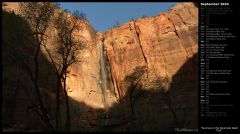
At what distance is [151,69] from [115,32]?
14362mm

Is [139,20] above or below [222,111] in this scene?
above

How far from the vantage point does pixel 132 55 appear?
70.8 metres

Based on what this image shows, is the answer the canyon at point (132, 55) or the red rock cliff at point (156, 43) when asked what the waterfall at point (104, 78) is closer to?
the canyon at point (132, 55)

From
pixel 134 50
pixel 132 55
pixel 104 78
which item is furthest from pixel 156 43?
pixel 104 78

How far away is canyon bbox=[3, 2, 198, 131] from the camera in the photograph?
206 feet

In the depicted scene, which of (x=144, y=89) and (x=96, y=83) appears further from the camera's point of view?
(x=96, y=83)

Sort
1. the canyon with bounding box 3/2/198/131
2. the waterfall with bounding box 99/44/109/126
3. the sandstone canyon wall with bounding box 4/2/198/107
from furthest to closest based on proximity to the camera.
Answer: the waterfall with bounding box 99/44/109/126
the sandstone canyon wall with bounding box 4/2/198/107
the canyon with bounding box 3/2/198/131

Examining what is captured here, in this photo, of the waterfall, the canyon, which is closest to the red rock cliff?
the canyon

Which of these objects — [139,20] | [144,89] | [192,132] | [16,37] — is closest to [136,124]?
[144,89]

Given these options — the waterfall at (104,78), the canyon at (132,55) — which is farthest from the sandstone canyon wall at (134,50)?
the waterfall at (104,78)

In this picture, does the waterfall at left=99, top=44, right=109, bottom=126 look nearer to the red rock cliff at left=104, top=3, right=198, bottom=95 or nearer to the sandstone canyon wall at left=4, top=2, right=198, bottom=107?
the sandstone canyon wall at left=4, top=2, right=198, bottom=107

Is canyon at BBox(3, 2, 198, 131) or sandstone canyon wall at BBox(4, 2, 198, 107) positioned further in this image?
sandstone canyon wall at BBox(4, 2, 198, 107)

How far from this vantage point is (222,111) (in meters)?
20.0

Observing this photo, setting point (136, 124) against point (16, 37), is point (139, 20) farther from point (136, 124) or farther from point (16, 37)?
point (16, 37)
